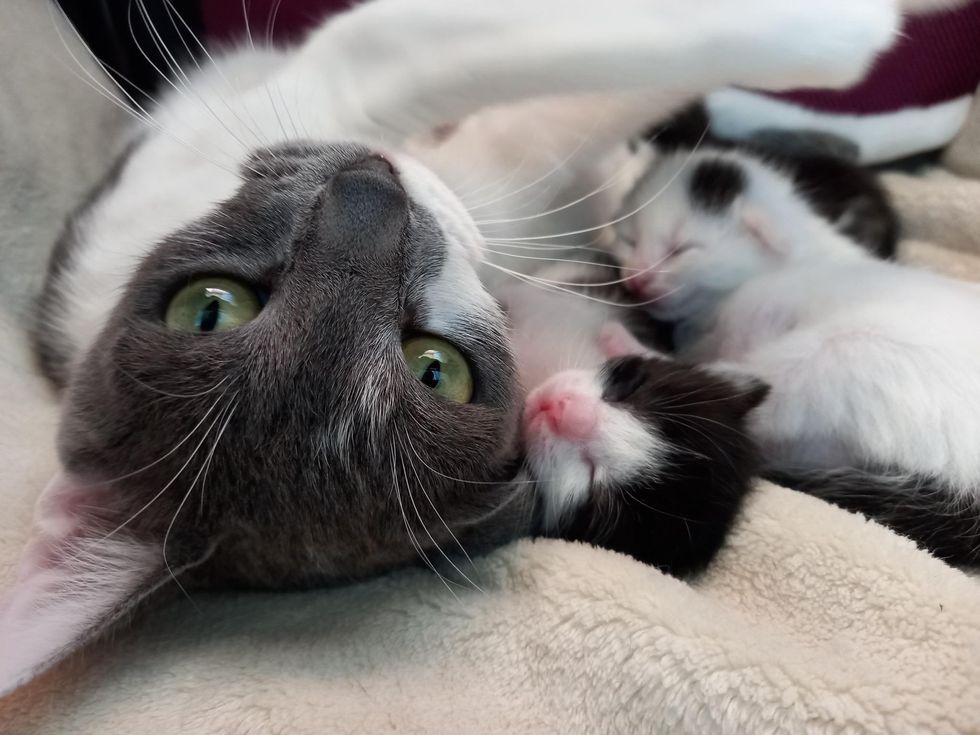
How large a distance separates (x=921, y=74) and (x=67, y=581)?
1.84m

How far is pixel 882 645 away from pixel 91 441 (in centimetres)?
88

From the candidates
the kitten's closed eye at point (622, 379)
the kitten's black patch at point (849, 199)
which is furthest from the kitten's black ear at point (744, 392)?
the kitten's black patch at point (849, 199)

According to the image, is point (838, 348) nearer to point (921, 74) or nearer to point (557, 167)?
point (557, 167)

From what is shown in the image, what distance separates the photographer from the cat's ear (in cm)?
71

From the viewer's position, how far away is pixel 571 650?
839 mm

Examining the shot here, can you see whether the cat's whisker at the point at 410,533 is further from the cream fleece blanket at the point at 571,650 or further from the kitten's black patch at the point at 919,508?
the kitten's black patch at the point at 919,508

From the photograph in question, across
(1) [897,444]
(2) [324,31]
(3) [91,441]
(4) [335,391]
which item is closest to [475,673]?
(4) [335,391]

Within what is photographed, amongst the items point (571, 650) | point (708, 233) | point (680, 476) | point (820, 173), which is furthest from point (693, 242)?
point (571, 650)

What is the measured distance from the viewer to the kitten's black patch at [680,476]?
1.05m

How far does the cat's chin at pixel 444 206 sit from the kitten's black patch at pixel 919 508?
1.98 feet

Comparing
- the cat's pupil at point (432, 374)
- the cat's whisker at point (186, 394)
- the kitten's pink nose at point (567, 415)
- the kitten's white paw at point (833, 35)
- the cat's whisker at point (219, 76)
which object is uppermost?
the kitten's white paw at point (833, 35)

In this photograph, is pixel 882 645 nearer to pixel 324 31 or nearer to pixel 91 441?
pixel 91 441

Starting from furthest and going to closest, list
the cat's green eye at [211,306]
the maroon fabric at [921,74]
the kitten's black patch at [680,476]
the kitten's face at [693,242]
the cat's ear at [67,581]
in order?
the maroon fabric at [921,74] < the kitten's face at [693,242] < the kitten's black patch at [680,476] < the cat's green eye at [211,306] < the cat's ear at [67,581]

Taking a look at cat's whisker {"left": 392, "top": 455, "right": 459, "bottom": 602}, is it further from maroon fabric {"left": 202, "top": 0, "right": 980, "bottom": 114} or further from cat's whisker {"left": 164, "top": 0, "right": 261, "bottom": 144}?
maroon fabric {"left": 202, "top": 0, "right": 980, "bottom": 114}
